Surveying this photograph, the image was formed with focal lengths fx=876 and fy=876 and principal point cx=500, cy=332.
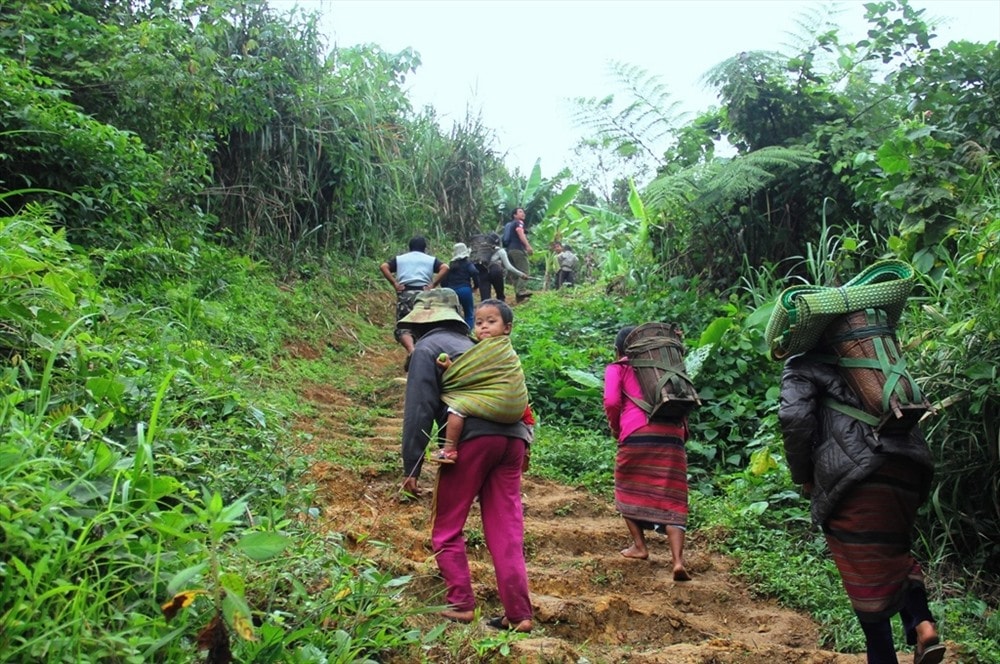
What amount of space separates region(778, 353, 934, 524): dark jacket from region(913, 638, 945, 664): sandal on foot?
22.8 inches

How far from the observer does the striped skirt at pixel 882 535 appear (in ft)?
11.7

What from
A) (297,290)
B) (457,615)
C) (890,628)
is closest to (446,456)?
(457,615)

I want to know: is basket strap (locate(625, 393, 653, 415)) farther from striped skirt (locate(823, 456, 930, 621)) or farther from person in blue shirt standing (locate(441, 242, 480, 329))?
person in blue shirt standing (locate(441, 242, 480, 329))

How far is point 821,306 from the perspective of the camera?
3672mm

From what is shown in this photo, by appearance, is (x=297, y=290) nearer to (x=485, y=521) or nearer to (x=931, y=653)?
(x=485, y=521)

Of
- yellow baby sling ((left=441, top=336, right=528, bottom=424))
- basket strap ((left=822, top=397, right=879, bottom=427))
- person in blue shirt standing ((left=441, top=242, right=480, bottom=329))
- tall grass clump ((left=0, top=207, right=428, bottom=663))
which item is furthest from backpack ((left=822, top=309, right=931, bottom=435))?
person in blue shirt standing ((left=441, top=242, right=480, bottom=329))

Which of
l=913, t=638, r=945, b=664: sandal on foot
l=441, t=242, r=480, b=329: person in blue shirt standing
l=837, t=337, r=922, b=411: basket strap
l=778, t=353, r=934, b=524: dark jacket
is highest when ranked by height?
l=441, t=242, r=480, b=329: person in blue shirt standing

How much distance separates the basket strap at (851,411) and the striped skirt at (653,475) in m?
1.68

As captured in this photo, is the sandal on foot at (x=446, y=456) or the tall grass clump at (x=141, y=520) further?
the sandal on foot at (x=446, y=456)

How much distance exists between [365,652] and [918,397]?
237 cm

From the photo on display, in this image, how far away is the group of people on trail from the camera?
3.57m

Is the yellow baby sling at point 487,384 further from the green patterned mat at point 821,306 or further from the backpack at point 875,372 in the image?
the backpack at point 875,372

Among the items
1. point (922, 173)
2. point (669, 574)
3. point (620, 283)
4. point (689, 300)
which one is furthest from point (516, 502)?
point (620, 283)

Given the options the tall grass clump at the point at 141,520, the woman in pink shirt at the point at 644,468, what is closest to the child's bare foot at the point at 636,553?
the woman in pink shirt at the point at 644,468
